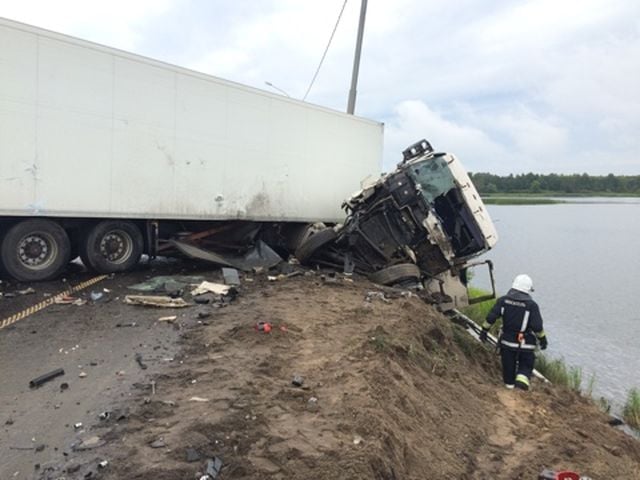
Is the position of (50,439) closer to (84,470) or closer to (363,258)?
(84,470)

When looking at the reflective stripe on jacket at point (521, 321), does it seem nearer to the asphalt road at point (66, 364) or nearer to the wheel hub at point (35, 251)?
Result: the asphalt road at point (66, 364)

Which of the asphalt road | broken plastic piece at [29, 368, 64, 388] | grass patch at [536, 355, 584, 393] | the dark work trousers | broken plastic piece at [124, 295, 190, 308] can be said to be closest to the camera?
the asphalt road

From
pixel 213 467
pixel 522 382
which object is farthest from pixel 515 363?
pixel 213 467

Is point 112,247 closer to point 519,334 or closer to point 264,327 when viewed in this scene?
point 264,327

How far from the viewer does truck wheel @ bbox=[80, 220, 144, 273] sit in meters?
8.05

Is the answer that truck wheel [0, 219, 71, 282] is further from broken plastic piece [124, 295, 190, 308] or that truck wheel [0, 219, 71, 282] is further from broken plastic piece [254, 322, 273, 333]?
broken plastic piece [254, 322, 273, 333]

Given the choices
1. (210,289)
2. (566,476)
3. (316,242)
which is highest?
(316,242)

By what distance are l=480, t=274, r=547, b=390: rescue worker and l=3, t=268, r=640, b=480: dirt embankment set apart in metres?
0.26

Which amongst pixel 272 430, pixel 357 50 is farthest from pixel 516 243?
pixel 272 430

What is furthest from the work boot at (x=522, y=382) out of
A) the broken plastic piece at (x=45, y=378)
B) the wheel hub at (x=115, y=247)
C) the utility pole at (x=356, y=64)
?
the utility pole at (x=356, y=64)

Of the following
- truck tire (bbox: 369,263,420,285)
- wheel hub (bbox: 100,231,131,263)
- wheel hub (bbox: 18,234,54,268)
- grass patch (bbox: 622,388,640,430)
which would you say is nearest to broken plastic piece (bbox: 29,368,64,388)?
wheel hub (bbox: 18,234,54,268)

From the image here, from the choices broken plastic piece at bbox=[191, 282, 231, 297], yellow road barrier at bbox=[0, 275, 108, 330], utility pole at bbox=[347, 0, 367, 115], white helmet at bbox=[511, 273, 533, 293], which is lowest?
A: yellow road barrier at bbox=[0, 275, 108, 330]

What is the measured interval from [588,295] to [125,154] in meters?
15.9

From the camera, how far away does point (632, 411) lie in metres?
8.59
